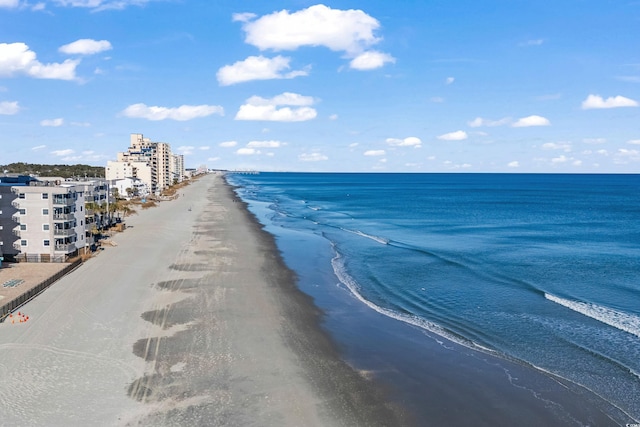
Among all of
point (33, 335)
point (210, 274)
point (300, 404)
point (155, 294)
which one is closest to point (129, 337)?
point (33, 335)

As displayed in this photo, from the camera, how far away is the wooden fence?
109 feet

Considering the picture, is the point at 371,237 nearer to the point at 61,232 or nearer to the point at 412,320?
the point at 412,320

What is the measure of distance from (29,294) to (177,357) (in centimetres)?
1763

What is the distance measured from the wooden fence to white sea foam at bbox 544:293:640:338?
42.1 meters

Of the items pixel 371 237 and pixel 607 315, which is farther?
pixel 371 237

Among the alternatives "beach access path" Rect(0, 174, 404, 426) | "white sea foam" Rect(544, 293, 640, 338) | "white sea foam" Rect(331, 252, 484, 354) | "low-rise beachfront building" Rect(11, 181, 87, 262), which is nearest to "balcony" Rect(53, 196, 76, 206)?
"low-rise beachfront building" Rect(11, 181, 87, 262)

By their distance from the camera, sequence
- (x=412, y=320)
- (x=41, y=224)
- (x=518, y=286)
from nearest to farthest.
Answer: (x=412, y=320) < (x=518, y=286) < (x=41, y=224)

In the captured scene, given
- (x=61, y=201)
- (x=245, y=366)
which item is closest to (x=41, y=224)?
(x=61, y=201)

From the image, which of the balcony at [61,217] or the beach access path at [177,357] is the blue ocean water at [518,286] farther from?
the balcony at [61,217]

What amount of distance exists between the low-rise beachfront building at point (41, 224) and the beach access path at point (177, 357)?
5133 millimetres

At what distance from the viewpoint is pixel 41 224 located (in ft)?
164

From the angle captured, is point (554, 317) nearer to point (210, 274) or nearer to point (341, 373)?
point (341, 373)

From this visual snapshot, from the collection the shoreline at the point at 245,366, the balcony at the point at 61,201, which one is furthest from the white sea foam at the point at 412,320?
the balcony at the point at 61,201

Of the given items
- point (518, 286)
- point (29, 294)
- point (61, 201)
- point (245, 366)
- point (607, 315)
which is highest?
point (61, 201)
